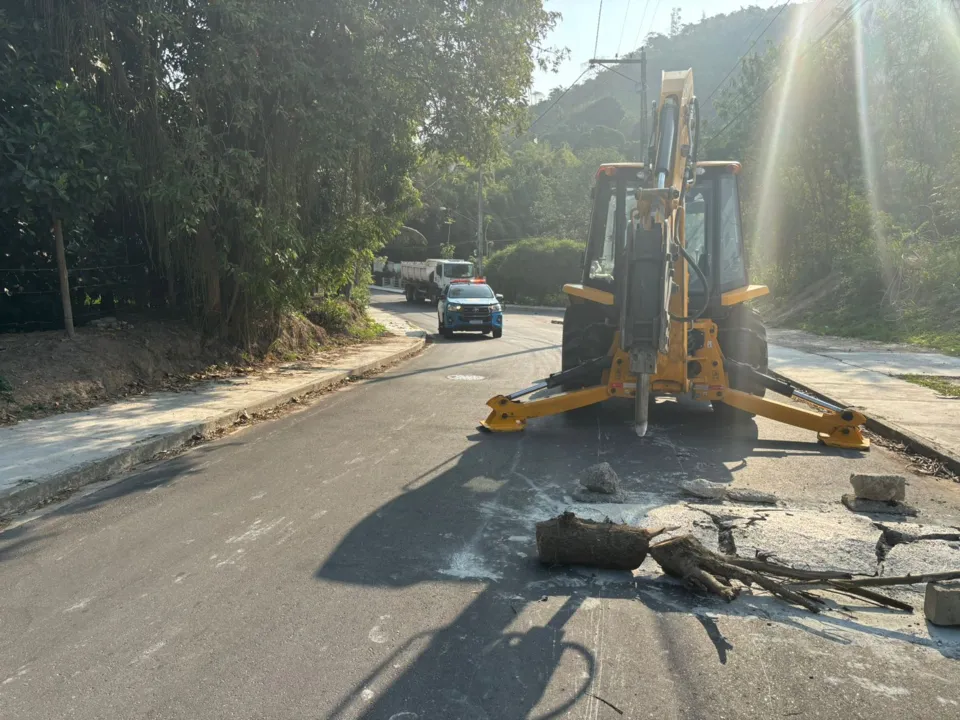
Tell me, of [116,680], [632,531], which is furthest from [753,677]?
[116,680]

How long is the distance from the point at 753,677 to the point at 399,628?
5.61 ft

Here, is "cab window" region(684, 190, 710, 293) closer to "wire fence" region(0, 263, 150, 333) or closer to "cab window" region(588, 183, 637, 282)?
"cab window" region(588, 183, 637, 282)

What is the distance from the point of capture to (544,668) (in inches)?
145

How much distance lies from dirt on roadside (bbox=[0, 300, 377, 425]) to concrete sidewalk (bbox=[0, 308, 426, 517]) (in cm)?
42

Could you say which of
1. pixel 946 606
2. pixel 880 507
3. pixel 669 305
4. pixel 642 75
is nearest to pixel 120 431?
pixel 669 305

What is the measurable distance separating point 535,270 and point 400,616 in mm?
45350

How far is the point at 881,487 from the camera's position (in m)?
6.07

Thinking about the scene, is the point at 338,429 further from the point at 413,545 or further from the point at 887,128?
the point at 887,128

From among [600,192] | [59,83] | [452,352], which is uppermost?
[59,83]

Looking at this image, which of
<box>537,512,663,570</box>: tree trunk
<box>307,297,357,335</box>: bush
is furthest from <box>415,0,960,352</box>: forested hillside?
<box>537,512,663,570</box>: tree trunk

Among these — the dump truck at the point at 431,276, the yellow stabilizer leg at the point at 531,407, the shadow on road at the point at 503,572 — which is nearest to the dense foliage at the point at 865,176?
the yellow stabilizer leg at the point at 531,407

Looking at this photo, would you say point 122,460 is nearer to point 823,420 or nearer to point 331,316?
point 823,420

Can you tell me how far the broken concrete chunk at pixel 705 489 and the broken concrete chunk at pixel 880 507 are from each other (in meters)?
0.95

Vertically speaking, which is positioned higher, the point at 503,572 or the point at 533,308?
the point at 503,572
